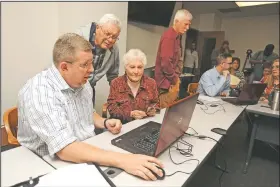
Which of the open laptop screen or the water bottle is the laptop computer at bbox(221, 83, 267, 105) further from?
the open laptop screen

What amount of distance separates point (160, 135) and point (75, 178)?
0.91ft

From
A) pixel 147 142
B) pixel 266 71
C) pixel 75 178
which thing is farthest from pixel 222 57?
pixel 75 178

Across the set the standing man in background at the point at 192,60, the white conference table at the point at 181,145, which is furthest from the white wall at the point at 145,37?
the white conference table at the point at 181,145

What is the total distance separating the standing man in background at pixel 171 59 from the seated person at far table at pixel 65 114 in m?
0.83

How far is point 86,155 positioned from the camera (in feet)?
2.18

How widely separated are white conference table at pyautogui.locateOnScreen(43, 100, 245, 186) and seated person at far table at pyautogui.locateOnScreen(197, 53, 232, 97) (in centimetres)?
11

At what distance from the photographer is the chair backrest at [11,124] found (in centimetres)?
95

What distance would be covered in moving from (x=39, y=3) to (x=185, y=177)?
168 cm

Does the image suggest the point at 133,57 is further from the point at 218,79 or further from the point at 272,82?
the point at 272,82

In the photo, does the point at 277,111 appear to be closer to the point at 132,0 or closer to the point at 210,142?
the point at 210,142

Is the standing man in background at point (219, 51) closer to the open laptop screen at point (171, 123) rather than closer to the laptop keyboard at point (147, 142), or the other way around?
the open laptop screen at point (171, 123)

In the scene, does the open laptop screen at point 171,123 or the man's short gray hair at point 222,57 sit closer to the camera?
the open laptop screen at point 171,123

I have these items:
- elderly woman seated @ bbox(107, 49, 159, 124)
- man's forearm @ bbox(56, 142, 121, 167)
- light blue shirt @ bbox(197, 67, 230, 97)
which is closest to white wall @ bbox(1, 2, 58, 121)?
elderly woman seated @ bbox(107, 49, 159, 124)

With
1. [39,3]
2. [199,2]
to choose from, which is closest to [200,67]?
[199,2]
